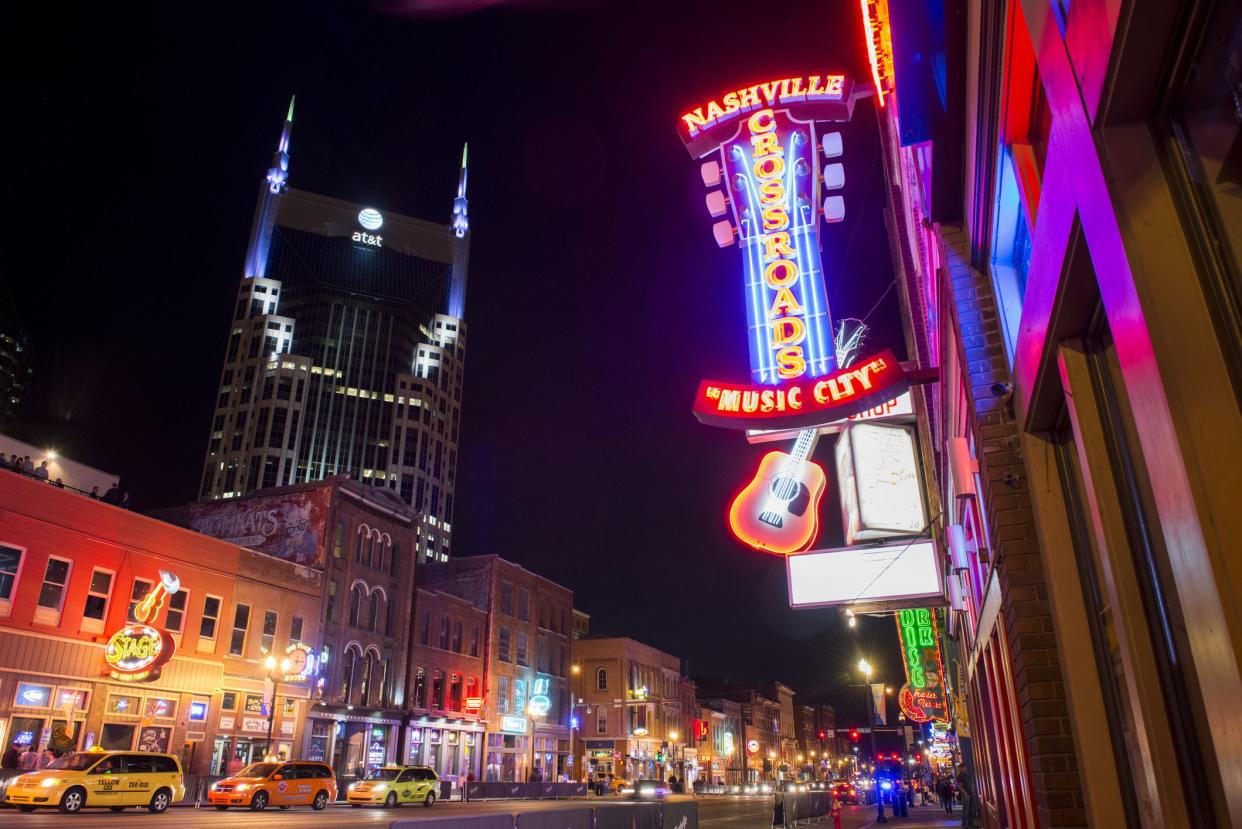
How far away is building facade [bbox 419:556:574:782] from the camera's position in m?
55.8

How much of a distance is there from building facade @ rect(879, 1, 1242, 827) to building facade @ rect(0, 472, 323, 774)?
30.4m

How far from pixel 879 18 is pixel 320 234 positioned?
6439 inches

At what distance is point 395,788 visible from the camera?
30.9 meters

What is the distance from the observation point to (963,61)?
5.99 m

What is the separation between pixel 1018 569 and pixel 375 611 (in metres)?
44.3

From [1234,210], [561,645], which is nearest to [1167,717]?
[1234,210]

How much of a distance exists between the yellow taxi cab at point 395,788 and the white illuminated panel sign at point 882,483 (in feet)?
74.3

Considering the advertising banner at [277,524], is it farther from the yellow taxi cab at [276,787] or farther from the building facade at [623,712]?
the building facade at [623,712]

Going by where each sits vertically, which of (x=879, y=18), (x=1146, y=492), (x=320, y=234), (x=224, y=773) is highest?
(x=320, y=234)

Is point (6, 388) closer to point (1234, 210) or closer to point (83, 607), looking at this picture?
point (83, 607)

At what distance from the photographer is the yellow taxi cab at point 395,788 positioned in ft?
99.8

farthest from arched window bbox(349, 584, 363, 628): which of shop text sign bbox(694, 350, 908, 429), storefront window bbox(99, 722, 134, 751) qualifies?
shop text sign bbox(694, 350, 908, 429)

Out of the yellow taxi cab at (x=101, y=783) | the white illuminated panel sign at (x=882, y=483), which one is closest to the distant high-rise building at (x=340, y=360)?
the yellow taxi cab at (x=101, y=783)

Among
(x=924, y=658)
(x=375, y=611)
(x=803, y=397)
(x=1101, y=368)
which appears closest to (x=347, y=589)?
(x=375, y=611)
